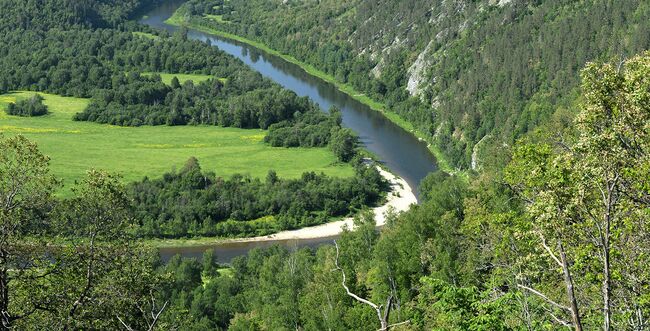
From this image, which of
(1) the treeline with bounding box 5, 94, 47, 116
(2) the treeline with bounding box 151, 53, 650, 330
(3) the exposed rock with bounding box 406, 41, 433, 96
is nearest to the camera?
(2) the treeline with bounding box 151, 53, 650, 330

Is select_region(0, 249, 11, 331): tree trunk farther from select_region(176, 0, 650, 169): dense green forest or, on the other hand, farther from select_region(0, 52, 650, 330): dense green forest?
select_region(176, 0, 650, 169): dense green forest

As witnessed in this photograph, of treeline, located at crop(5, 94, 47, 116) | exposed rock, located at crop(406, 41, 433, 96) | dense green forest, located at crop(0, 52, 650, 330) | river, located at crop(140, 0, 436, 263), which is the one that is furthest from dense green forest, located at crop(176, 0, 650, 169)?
treeline, located at crop(5, 94, 47, 116)

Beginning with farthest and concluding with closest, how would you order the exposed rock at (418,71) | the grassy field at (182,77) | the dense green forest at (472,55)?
the grassy field at (182,77) → the exposed rock at (418,71) → the dense green forest at (472,55)

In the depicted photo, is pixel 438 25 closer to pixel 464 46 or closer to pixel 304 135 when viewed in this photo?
pixel 464 46

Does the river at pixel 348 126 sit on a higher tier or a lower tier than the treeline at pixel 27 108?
higher

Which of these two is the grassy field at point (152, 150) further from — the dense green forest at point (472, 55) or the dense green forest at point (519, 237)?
the dense green forest at point (519, 237)

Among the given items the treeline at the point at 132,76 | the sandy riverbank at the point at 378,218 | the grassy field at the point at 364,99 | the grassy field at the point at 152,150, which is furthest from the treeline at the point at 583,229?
the treeline at the point at 132,76
